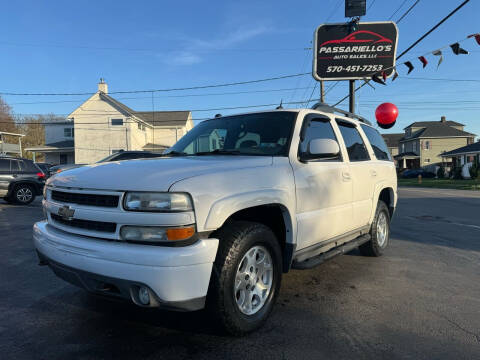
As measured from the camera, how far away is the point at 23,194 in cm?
Result: 1186

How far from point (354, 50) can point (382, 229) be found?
11439 mm

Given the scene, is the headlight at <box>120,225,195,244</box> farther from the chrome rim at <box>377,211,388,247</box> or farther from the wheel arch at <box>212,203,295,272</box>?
the chrome rim at <box>377,211,388,247</box>

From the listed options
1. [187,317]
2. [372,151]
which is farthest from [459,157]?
[187,317]

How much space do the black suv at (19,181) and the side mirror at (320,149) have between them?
12.0 meters

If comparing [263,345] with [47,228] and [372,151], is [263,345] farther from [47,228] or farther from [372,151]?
[372,151]

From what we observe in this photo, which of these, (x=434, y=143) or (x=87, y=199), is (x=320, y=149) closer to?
(x=87, y=199)

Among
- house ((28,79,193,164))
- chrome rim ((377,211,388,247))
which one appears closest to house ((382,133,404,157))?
house ((28,79,193,164))

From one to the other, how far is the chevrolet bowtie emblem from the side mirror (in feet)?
6.74

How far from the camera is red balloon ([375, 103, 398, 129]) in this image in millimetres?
12406

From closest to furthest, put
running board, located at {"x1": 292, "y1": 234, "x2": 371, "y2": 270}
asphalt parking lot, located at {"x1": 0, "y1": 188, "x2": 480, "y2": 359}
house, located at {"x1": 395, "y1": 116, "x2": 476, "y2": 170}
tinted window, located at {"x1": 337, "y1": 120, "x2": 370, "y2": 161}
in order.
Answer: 1. asphalt parking lot, located at {"x1": 0, "y1": 188, "x2": 480, "y2": 359}
2. running board, located at {"x1": 292, "y1": 234, "x2": 371, "y2": 270}
3. tinted window, located at {"x1": 337, "y1": 120, "x2": 370, "y2": 161}
4. house, located at {"x1": 395, "y1": 116, "x2": 476, "y2": 170}

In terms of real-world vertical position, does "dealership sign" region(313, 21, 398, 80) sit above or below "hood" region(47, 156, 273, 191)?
above

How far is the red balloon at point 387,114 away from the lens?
12.4 m

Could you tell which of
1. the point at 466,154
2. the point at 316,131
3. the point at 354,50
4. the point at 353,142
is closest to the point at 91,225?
the point at 316,131

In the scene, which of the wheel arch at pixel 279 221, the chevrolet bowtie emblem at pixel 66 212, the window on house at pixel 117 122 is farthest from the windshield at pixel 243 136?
the window on house at pixel 117 122
